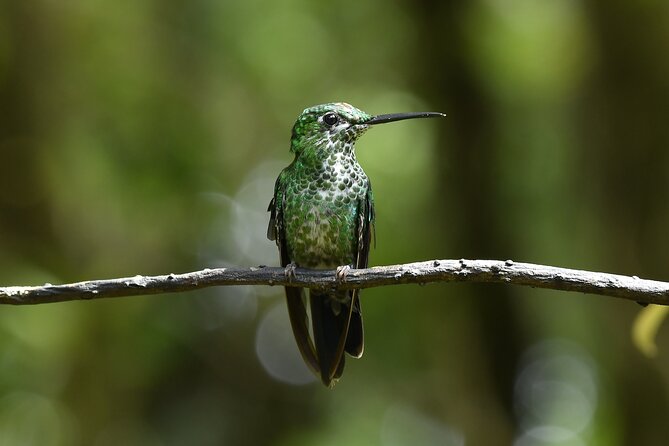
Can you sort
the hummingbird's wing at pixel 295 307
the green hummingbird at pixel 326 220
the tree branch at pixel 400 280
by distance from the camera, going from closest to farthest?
the tree branch at pixel 400 280
the hummingbird's wing at pixel 295 307
the green hummingbird at pixel 326 220

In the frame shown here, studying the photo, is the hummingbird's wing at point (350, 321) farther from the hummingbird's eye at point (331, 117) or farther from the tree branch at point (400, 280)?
the tree branch at point (400, 280)

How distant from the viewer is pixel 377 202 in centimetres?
834

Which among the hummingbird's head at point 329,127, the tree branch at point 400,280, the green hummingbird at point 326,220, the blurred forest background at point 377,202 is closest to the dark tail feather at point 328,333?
the green hummingbird at point 326,220

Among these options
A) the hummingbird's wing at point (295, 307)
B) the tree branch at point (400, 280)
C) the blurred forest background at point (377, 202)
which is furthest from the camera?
the blurred forest background at point (377, 202)

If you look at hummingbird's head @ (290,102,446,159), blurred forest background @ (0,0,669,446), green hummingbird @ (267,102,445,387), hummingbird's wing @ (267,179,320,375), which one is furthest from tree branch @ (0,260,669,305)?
blurred forest background @ (0,0,669,446)

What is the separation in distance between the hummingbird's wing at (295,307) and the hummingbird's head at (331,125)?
0.41 metres

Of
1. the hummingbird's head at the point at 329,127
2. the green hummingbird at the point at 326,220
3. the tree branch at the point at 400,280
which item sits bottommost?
the tree branch at the point at 400,280

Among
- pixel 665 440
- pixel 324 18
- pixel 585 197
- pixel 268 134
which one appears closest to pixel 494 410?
pixel 665 440

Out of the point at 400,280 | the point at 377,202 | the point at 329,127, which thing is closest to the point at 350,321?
the point at 329,127

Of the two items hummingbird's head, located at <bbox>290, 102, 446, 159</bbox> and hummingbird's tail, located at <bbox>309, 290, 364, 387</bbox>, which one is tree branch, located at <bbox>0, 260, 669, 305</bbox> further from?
hummingbird's head, located at <bbox>290, 102, 446, 159</bbox>

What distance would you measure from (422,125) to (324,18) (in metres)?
2.01

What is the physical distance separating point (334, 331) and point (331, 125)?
1.21 m

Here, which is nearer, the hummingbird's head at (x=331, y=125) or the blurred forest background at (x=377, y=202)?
the hummingbird's head at (x=331, y=125)

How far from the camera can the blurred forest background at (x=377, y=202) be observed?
22.0 feet
